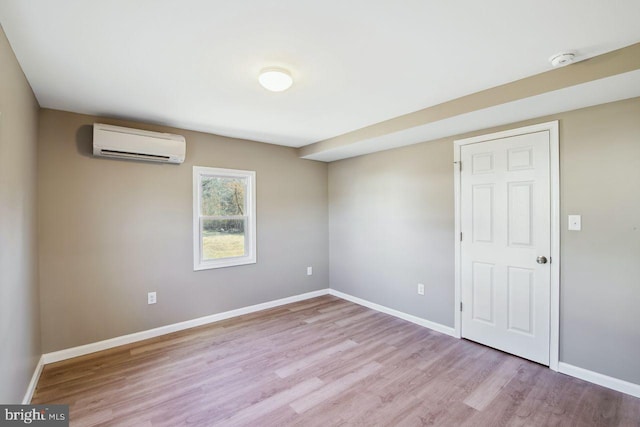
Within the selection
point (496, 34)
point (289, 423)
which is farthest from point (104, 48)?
point (289, 423)

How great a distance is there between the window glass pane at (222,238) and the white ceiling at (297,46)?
1.58 m

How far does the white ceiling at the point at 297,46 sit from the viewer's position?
4.70 ft

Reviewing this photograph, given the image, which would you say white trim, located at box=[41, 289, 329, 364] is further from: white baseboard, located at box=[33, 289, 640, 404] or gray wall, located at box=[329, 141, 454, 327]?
gray wall, located at box=[329, 141, 454, 327]

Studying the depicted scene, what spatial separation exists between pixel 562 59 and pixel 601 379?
2.43m

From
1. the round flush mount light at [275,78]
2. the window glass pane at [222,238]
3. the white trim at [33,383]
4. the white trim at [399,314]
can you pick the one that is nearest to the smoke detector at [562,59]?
the round flush mount light at [275,78]

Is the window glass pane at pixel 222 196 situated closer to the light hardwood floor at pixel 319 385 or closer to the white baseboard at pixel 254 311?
the white baseboard at pixel 254 311

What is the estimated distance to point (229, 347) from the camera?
2973 mm

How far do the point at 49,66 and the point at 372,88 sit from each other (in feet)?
7.51

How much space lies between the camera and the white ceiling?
1434mm

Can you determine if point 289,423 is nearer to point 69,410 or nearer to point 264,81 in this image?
point 69,410

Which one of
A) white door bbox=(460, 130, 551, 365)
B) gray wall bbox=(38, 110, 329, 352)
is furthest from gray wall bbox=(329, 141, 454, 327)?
gray wall bbox=(38, 110, 329, 352)

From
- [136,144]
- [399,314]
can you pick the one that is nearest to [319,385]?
[399,314]

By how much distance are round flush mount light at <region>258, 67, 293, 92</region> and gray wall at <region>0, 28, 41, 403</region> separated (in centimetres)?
138

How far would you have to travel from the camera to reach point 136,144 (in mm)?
2889
